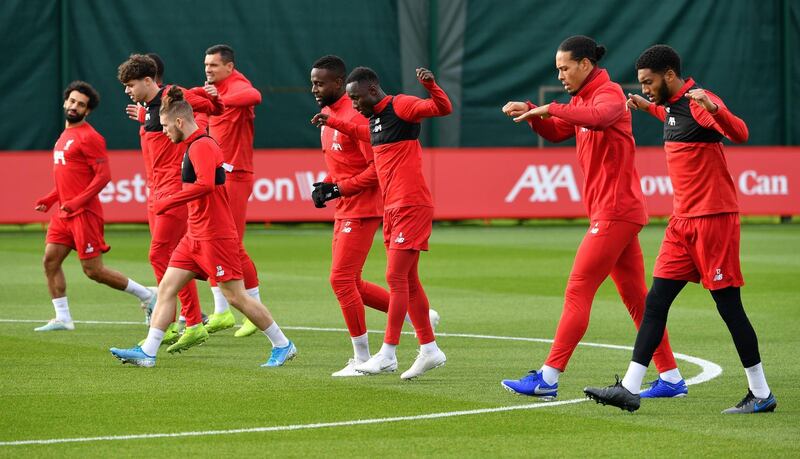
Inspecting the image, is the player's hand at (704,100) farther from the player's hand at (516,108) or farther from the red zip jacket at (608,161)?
the player's hand at (516,108)

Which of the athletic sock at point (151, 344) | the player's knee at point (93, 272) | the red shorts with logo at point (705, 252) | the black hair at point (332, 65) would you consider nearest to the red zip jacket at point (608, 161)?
the red shorts with logo at point (705, 252)

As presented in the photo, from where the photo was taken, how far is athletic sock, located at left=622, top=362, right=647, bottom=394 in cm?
884

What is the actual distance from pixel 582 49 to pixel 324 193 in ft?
7.91

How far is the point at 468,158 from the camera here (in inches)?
1147

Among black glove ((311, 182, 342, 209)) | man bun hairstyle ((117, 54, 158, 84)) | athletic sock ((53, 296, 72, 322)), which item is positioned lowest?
athletic sock ((53, 296, 72, 322))

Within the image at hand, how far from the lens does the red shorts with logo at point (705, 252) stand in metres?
8.83

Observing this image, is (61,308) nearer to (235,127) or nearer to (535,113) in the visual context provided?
(235,127)

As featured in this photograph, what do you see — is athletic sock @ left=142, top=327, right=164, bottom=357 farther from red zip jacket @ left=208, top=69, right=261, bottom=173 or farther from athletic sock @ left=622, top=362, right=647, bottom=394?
athletic sock @ left=622, top=362, right=647, bottom=394

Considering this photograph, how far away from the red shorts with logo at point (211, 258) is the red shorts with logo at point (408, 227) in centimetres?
125

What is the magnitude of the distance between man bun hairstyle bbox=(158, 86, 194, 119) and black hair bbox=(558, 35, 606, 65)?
10.1ft

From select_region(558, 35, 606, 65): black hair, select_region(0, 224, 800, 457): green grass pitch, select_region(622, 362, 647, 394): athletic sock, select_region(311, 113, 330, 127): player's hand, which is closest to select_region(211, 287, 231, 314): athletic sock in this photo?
select_region(0, 224, 800, 457): green grass pitch

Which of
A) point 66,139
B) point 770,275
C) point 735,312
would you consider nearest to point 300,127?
point 770,275

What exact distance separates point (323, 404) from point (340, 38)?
23561 millimetres

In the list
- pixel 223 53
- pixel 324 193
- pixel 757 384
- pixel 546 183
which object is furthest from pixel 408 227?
pixel 546 183
